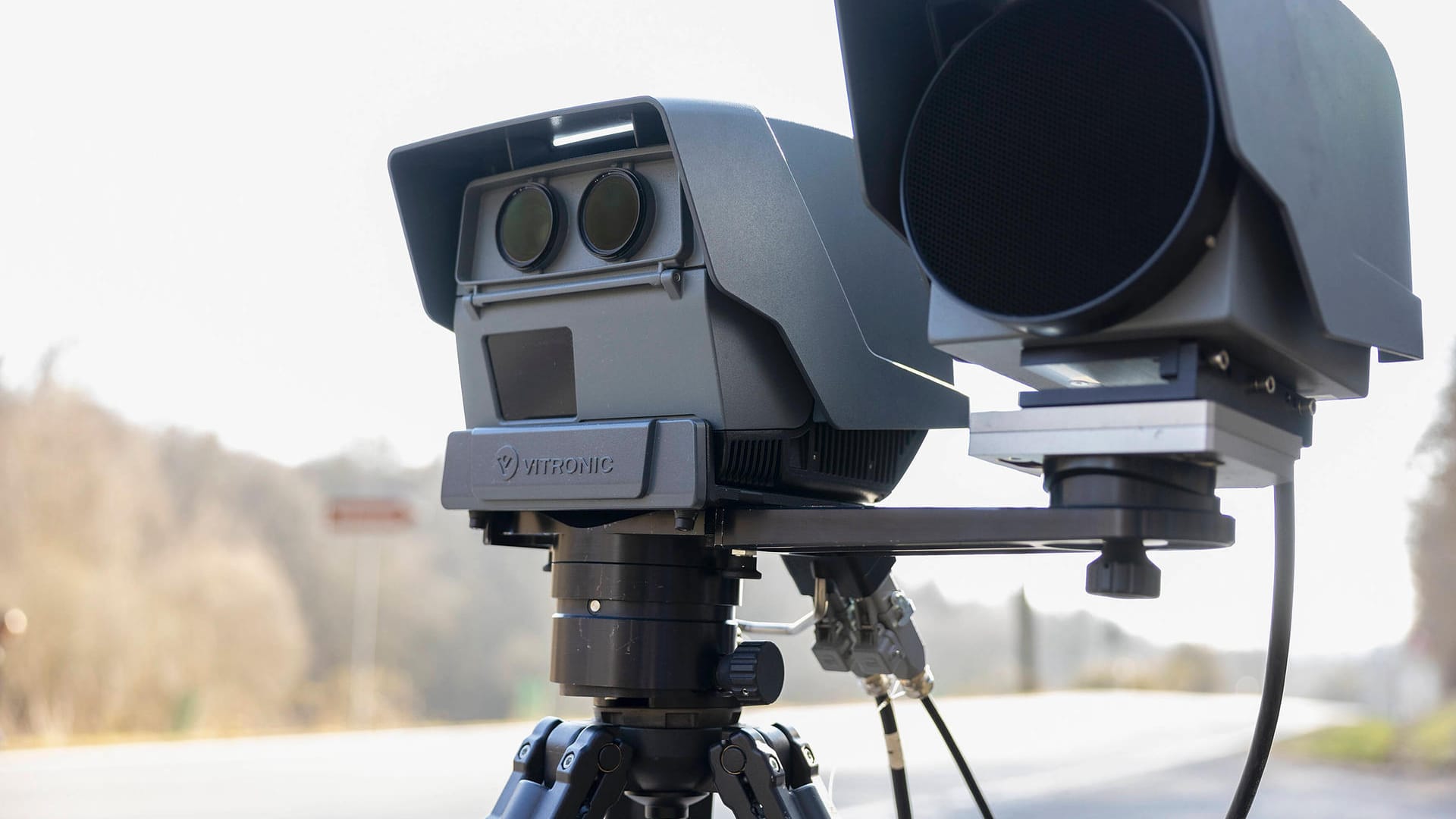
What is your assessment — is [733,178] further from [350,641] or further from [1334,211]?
[350,641]

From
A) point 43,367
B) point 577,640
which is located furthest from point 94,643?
Answer: point 577,640

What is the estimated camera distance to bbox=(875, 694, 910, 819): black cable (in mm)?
1071

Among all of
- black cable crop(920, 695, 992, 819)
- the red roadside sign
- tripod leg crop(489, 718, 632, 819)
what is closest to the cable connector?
black cable crop(920, 695, 992, 819)

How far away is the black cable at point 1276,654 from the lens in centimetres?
74

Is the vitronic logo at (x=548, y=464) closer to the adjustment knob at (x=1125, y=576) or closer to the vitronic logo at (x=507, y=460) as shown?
the vitronic logo at (x=507, y=460)

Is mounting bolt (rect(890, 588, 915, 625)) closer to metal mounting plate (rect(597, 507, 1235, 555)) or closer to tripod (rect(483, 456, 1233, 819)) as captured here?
tripod (rect(483, 456, 1233, 819))

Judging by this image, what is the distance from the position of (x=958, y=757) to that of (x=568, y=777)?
0.35 meters

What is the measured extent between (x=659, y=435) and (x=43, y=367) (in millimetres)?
10349

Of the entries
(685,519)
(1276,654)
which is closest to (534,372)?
(685,519)

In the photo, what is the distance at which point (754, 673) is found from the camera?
873 millimetres

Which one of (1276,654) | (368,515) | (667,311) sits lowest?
(1276,654)

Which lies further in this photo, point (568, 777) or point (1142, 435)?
point (568, 777)

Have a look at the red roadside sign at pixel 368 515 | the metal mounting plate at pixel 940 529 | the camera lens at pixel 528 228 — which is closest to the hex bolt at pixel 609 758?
the metal mounting plate at pixel 940 529

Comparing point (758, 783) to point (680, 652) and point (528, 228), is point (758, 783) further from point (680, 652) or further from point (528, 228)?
point (528, 228)
